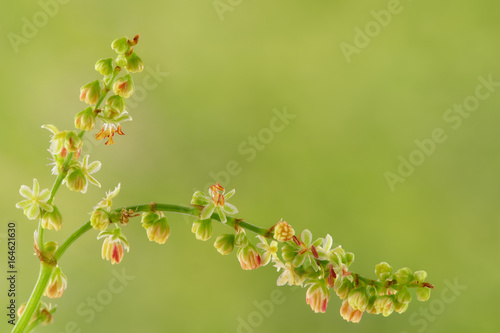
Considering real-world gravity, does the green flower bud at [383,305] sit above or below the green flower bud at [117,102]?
below

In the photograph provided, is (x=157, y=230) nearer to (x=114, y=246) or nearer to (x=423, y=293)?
(x=114, y=246)

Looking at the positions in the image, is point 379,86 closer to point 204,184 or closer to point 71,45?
point 204,184

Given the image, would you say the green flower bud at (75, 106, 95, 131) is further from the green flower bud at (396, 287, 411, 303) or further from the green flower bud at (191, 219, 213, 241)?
the green flower bud at (396, 287, 411, 303)

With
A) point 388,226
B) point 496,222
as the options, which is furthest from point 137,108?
point 496,222

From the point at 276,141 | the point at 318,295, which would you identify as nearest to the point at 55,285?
the point at 318,295

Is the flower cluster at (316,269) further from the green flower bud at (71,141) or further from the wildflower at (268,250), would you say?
the green flower bud at (71,141)

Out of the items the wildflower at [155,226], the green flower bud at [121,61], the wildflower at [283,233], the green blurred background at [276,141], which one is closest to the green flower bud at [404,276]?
the wildflower at [283,233]
